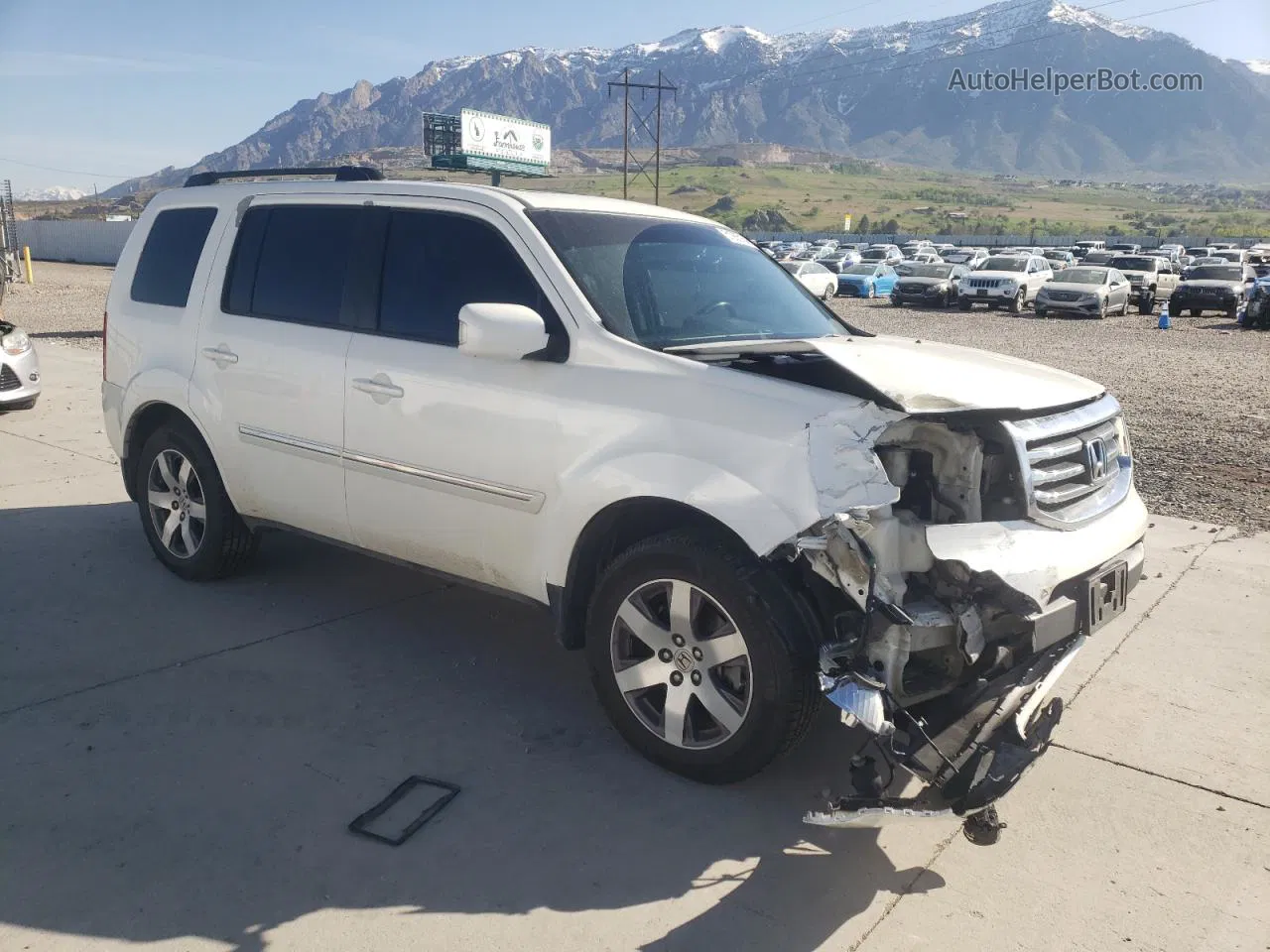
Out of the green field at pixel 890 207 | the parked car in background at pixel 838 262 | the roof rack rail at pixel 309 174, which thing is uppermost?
the green field at pixel 890 207

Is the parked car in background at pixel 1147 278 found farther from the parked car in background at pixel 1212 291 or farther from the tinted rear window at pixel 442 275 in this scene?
the tinted rear window at pixel 442 275

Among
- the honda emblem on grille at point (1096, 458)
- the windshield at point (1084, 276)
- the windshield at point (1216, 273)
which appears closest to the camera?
the honda emblem on grille at point (1096, 458)

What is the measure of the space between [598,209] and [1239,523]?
5.28 meters

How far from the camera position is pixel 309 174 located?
5164 mm

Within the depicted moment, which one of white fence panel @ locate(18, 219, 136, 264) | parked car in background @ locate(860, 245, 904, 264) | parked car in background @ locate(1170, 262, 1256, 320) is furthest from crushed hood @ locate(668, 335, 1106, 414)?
white fence panel @ locate(18, 219, 136, 264)

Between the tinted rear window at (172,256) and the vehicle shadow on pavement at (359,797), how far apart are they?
1.61 m

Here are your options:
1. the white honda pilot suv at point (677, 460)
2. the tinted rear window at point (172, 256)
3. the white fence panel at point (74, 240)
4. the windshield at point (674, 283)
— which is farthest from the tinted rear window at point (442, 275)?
the white fence panel at point (74, 240)

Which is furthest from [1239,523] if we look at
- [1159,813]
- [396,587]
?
[396,587]

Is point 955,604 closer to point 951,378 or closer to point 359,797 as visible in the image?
point 951,378

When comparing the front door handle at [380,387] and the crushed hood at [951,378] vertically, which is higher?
the crushed hood at [951,378]

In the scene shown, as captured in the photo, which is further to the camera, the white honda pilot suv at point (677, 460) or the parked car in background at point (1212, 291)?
the parked car in background at point (1212, 291)

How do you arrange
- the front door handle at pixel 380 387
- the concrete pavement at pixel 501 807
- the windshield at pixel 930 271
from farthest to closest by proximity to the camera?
the windshield at pixel 930 271 → the front door handle at pixel 380 387 → the concrete pavement at pixel 501 807

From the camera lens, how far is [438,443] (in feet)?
13.2

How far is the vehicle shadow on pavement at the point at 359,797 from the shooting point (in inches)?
113
